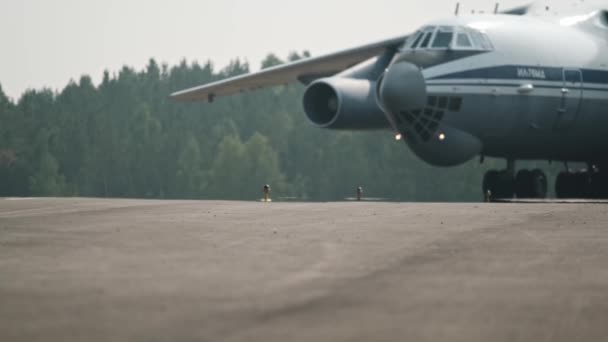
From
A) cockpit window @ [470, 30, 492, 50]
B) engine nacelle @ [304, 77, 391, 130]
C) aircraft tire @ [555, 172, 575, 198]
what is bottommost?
aircraft tire @ [555, 172, 575, 198]

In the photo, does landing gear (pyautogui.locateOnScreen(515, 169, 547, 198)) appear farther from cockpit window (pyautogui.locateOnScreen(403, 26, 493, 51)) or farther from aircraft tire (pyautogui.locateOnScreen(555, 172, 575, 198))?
cockpit window (pyautogui.locateOnScreen(403, 26, 493, 51))

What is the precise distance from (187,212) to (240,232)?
4.20m

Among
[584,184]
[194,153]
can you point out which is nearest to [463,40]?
[584,184]

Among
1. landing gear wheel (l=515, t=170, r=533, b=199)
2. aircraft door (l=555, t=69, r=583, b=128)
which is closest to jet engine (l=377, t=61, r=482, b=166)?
aircraft door (l=555, t=69, r=583, b=128)

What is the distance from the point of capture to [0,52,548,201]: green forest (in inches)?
4733

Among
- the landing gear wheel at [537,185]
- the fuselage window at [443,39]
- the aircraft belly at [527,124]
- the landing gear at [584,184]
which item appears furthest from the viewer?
the landing gear at [584,184]

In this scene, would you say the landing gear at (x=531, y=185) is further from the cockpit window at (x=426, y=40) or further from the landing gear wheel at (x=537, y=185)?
the cockpit window at (x=426, y=40)

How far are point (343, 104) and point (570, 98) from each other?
4.95m

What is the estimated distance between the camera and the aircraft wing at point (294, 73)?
1216 inches

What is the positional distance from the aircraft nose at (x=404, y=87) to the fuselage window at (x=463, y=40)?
3.60 feet

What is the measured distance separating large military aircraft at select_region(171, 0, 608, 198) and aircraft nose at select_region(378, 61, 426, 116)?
0.07ft

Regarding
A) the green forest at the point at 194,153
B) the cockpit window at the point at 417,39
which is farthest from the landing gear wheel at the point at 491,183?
the green forest at the point at 194,153

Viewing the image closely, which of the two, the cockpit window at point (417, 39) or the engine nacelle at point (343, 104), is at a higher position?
the cockpit window at point (417, 39)

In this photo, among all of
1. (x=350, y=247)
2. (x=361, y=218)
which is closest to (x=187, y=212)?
(x=361, y=218)
